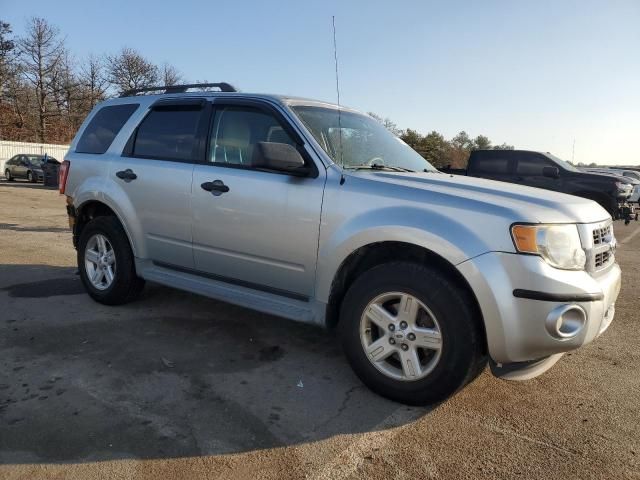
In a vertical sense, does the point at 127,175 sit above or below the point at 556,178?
below

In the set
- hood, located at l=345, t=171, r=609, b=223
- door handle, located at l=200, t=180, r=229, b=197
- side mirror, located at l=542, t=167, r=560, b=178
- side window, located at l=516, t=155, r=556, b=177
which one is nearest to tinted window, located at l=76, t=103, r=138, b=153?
door handle, located at l=200, t=180, r=229, b=197

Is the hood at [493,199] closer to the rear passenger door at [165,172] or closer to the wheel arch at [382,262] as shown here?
the wheel arch at [382,262]

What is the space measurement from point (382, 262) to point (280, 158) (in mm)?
975

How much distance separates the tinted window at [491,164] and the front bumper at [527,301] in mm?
10307

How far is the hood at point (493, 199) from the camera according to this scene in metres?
2.90

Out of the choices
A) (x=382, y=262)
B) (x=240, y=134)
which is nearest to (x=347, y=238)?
(x=382, y=262)

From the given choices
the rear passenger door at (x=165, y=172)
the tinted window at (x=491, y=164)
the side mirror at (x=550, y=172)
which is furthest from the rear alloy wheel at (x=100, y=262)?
the tinted window at (x=491, y=164)

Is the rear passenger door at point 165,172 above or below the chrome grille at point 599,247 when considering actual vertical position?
above

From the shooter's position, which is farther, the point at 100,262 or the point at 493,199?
the point at 100,262

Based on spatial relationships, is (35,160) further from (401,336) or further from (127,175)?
(401,336)

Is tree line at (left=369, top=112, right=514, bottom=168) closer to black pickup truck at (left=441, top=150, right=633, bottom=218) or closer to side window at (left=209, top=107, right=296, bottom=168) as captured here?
black pickup truck at (left=441, top=150, right=633, bottom=218)

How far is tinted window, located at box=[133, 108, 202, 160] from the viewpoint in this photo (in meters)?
4.32

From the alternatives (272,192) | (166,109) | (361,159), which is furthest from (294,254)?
(166,109)

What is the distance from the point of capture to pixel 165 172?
4.33m
